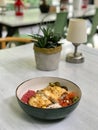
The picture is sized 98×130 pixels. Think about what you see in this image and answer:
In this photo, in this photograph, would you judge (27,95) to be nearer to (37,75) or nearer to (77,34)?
(37,75)

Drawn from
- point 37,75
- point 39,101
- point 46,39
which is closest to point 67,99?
point 39,101

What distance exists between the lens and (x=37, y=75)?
1119 mm

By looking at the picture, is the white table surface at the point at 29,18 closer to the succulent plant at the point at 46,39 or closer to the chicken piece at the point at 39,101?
the succulent plant at the point at 46,39

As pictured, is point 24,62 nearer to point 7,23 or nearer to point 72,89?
point 72,89

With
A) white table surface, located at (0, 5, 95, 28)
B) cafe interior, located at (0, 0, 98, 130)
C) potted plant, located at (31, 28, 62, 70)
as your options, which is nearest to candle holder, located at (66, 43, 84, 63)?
cafe interior, located at (0, 0, 98, 130)

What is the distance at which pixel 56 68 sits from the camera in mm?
1192

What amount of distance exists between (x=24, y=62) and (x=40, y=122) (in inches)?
22.3

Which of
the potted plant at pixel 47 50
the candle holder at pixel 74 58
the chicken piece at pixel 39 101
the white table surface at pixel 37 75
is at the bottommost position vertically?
the white table surface at pixel 37 75

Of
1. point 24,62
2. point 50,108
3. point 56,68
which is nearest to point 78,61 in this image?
point 56,68

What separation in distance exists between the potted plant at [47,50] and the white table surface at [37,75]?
37mm

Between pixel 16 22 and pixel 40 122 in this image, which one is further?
pixel 16 22

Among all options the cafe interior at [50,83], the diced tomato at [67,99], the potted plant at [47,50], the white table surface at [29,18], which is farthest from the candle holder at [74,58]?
the white table surface at [29,18]

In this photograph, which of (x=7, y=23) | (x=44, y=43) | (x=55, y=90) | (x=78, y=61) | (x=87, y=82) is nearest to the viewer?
(x=55, y=90)

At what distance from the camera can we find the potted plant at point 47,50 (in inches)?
45.2
